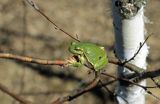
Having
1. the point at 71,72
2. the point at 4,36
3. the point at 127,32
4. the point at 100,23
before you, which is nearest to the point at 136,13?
the point at 127,32

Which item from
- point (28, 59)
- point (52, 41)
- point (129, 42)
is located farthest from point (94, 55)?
point (52, 41)

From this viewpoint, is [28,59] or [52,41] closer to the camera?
[28,59]

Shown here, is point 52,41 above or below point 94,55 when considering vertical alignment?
above

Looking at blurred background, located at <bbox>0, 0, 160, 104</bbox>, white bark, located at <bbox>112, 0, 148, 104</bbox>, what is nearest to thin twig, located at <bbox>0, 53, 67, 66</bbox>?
white bark, located at <bbox>112, 0, 148, 104</bbox>

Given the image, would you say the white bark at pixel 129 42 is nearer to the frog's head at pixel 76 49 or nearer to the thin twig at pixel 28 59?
the frog's head at pixel 76 49

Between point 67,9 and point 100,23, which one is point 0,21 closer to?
point 67,9

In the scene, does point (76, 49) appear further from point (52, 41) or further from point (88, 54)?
point (52, 41)
